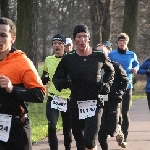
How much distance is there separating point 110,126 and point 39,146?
1.70 metres

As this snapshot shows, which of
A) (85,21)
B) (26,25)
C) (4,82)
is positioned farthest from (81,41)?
(85,21)

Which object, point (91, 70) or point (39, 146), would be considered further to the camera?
point (39, 146)

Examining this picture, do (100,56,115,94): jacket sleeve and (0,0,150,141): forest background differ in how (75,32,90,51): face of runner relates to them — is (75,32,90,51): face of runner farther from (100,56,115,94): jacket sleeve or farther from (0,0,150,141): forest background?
(0,0,150,141): forest background

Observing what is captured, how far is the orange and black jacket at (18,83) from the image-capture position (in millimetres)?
4172

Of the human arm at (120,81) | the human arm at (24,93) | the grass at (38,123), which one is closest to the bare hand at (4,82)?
the human arm at (24,93)

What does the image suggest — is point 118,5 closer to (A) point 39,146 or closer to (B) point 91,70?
(A) point 39,146

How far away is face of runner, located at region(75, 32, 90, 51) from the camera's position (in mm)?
6301

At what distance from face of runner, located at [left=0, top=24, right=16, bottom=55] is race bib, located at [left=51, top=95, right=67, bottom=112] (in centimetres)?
333

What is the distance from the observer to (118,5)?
2825 centimetres

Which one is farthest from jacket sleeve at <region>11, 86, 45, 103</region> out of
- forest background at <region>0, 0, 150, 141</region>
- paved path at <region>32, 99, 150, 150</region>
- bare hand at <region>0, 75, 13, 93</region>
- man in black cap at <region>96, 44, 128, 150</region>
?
forest background at <region>0, 0, 150, 141</region>

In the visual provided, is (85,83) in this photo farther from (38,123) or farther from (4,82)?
(38,123)

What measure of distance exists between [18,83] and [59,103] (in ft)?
10.9

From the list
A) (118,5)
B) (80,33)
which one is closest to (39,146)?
(80,33)

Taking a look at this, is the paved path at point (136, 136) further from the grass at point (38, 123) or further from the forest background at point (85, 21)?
the forest background at point (85, 21)
